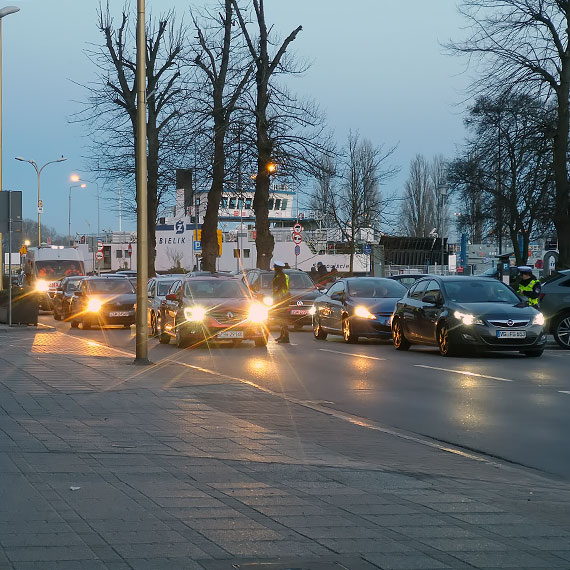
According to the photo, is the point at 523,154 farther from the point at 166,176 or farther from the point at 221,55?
the point at 166,176

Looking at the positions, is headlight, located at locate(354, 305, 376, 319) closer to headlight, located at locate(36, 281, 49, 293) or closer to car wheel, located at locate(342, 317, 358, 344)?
car wheel, located at locate(342, 317, 358, 344)

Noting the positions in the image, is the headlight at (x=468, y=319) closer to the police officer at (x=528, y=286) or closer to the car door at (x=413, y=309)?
the car door at (x=413, y=309)

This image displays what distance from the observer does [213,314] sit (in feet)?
77.9

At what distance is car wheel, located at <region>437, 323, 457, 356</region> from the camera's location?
20.3 meters

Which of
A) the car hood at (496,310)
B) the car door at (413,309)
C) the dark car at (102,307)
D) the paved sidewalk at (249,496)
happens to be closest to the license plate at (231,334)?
the car door at (413,309)

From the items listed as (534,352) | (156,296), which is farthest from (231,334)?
(534,352)

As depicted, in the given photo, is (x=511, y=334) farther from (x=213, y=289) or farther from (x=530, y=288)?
(x=213, y=289)

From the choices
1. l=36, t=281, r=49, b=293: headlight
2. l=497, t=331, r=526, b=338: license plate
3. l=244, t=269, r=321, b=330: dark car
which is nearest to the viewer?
l=497, t=331, r=526, b=338: license plate

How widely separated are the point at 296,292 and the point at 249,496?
85.5 feet

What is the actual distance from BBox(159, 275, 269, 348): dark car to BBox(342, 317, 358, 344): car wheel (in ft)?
7.11

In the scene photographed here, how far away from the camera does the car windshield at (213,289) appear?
976 inches

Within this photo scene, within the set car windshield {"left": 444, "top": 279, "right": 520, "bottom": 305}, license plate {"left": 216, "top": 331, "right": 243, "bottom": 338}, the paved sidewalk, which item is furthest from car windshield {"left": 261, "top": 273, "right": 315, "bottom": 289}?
the paved sidewalk

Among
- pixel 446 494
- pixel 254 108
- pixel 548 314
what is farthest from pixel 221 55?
pixel 446 494

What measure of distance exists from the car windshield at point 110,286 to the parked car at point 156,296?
5.03m
